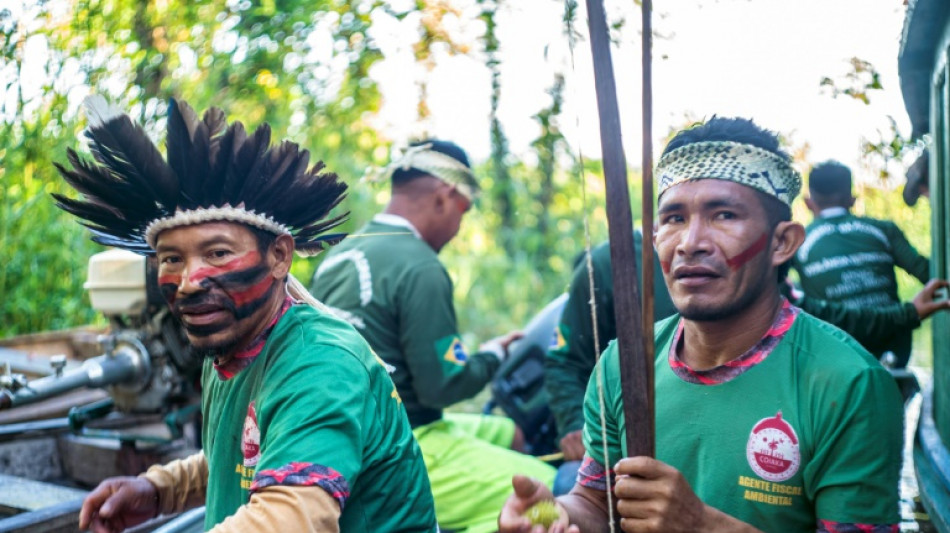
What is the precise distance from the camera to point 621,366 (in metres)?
1.72

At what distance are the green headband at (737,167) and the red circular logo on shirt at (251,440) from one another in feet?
4.00

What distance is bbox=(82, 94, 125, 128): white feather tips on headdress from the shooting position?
7.89ft

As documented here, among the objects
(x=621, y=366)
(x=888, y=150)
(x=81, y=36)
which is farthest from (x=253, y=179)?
(x=81, y=36)

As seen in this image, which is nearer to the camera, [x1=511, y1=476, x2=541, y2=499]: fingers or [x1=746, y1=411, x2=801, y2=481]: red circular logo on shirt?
[x1=511, y1=476, x2=541, y2=499]: fingers

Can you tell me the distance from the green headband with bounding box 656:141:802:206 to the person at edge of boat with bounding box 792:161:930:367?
2.98m

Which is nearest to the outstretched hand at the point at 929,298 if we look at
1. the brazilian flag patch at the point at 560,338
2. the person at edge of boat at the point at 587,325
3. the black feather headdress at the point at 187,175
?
the person at edge of boat at the point at 587,325

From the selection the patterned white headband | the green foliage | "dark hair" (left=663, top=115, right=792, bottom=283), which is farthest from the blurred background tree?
"dark hair" (left=663, top=115, right=792, bottom=283)

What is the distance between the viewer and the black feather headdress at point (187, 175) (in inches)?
93.7

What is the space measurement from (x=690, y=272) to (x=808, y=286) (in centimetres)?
350

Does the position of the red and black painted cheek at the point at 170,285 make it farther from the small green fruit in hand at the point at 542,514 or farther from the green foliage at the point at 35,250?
the green foliage at the point at 35,250

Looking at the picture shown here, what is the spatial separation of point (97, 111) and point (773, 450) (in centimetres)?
192

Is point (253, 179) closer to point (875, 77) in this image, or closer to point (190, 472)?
point (190, 472)

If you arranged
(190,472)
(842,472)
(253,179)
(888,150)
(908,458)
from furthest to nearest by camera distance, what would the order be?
(908,458), (888,150), (190,472), (253,179), (842,472)

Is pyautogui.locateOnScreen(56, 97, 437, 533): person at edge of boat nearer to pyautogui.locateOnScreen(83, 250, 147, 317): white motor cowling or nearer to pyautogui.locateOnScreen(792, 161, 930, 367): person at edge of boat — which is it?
pyautogui.locateOnScreen(83, 250, 147, 317): white motor cowling
